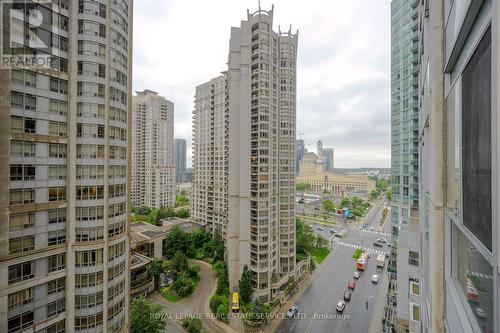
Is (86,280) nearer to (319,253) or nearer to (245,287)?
(245,287)

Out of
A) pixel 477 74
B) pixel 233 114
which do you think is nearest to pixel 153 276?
pixel 233 114

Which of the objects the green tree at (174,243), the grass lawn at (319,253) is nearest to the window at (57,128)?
the green tree at (174,243)

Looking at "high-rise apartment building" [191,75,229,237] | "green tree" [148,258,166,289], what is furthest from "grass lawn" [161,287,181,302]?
"high-rise apartment building" [191,75,229,237]

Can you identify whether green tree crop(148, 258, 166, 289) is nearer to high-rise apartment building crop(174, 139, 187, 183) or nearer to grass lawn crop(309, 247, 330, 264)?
grass lawn crop(309, 247, 330, 264)

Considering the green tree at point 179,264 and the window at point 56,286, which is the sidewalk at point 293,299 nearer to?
the green tree at point 179,264

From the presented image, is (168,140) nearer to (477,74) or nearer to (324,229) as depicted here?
(324,229)
